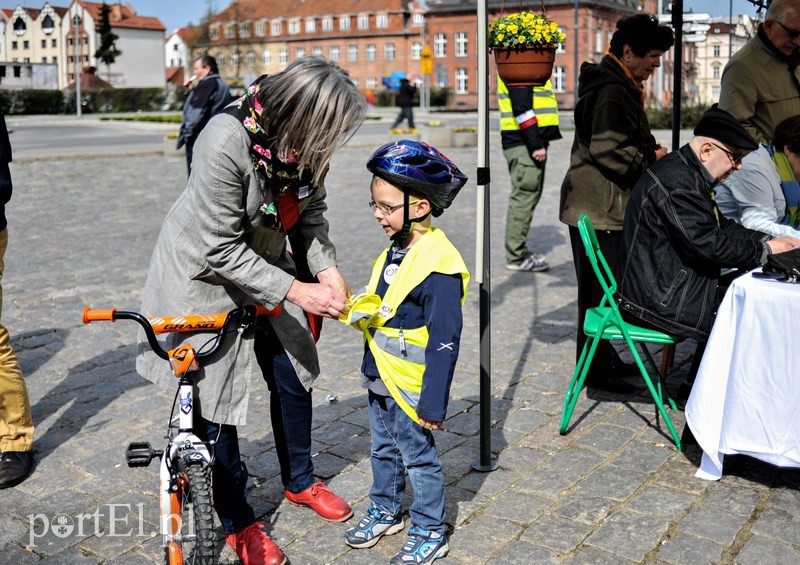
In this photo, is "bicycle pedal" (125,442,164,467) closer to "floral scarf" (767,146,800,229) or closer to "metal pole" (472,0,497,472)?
"metal pole" (472,0,497,472)

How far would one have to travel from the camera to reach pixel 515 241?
9.04 metres

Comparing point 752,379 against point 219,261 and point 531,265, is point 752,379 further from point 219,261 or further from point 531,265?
point 531,265

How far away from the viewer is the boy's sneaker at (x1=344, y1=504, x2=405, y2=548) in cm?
380

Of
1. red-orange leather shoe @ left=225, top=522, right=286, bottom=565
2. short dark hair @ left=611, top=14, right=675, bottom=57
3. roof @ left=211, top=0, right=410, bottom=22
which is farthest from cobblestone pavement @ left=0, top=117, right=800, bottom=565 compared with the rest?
roof @ left=211, top=0, right=410, bottom=22

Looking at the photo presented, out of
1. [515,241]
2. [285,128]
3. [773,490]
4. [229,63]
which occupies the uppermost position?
[229,63]

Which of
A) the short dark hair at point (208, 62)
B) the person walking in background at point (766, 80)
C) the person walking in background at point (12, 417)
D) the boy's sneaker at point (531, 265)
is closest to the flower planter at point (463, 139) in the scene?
the short dark hair at point (208, 62)

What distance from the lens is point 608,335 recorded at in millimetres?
4977

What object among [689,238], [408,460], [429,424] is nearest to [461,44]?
[689,238]

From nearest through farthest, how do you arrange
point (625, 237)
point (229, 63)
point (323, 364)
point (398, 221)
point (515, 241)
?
point (398, 221), point (625, 237), point (323, 364), point (515, 241), point (229, 63)

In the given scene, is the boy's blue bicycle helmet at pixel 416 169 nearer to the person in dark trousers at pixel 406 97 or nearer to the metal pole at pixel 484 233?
the metal pole at pixel 484 233

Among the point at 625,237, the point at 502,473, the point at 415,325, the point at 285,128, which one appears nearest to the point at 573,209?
the point at 625,237

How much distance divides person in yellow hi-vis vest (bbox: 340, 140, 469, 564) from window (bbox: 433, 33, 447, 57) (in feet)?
268

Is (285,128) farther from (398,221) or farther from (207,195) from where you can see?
(398,221)

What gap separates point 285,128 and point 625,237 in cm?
233
